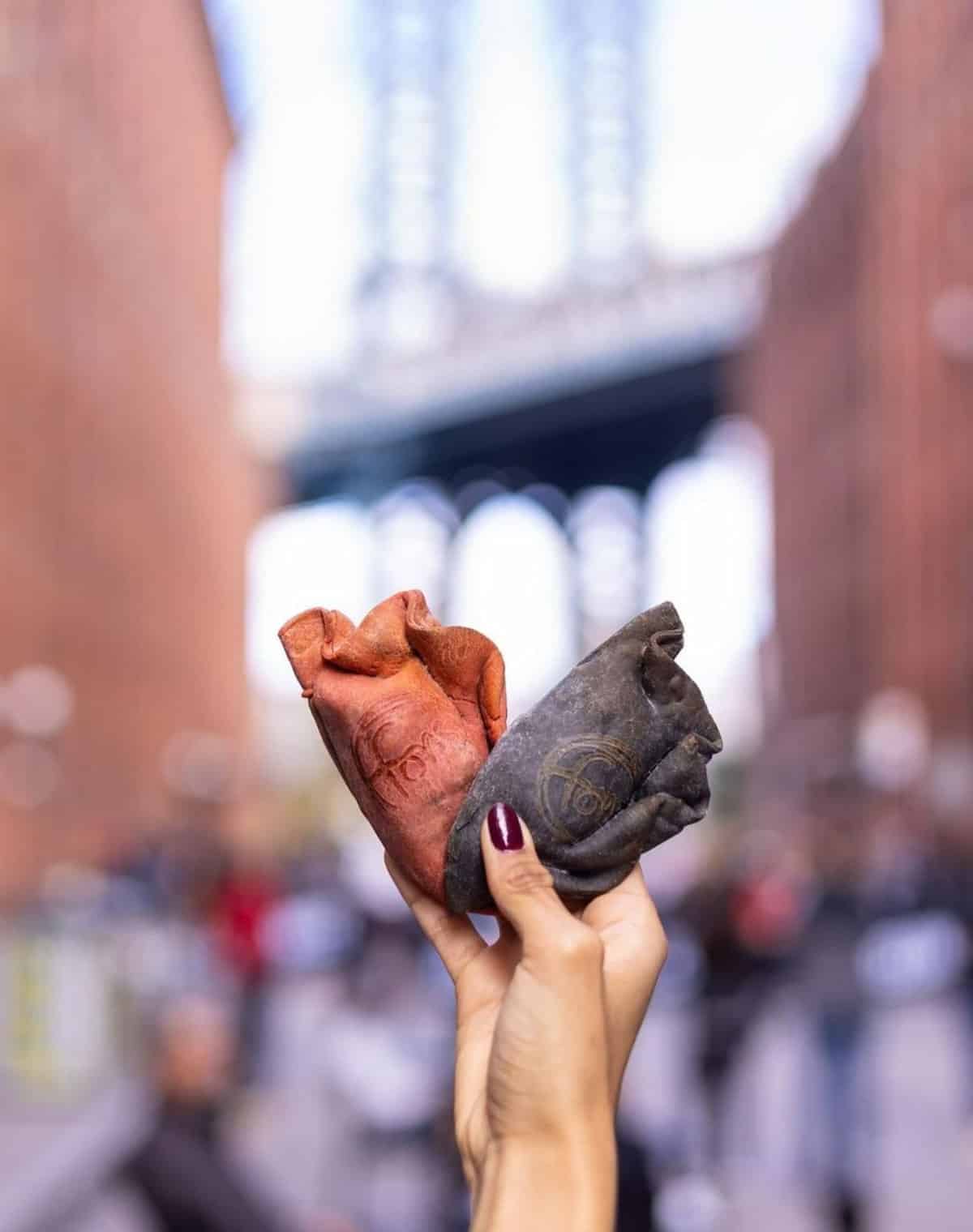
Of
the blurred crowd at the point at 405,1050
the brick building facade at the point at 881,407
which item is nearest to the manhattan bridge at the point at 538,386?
the brick building facade at the point at 881,407

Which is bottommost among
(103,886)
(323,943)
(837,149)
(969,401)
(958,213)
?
(323,943)

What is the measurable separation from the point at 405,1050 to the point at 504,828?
22.5 feet

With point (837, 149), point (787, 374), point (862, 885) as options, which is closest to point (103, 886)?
point (862, 885)

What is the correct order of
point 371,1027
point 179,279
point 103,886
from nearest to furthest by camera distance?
1. point 371,1027
2. point 103,886
3. point 179,279

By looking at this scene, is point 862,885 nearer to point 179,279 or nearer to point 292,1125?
point 292,1125

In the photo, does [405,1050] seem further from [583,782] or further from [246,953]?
[583,782]

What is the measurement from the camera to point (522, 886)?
1821 millimetres

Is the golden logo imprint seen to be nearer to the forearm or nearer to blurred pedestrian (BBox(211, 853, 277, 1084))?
the forearm

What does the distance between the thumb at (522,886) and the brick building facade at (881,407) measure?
21.2m

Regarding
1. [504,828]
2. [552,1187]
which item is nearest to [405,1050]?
[504,828]

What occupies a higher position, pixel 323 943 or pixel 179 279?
pixel 179 279

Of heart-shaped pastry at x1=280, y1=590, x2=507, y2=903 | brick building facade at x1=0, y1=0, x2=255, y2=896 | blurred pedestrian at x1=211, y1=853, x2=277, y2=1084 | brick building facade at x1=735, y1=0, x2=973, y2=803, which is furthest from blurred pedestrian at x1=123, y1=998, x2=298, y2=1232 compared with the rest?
brick building facade at x1=735, y1=0, x2=973, y2=803

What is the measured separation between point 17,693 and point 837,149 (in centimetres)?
2319

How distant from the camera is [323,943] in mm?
17641
